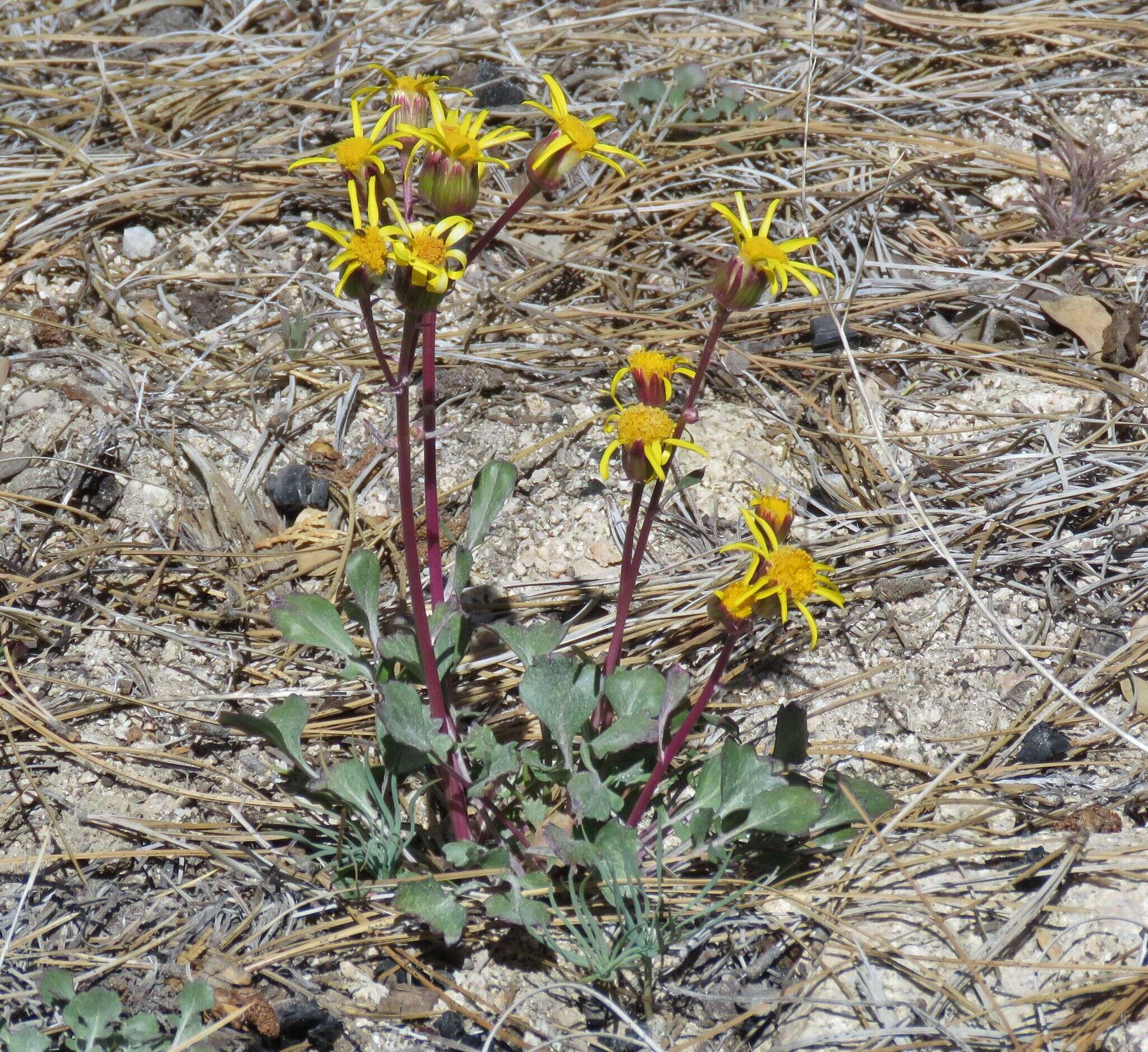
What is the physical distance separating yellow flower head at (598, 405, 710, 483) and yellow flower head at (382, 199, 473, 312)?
430 mm

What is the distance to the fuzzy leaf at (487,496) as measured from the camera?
2203 mm

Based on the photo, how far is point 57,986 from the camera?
178 cm

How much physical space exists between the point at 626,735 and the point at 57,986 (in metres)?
1.14

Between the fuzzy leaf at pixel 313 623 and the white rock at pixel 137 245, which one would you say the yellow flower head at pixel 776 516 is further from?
the white rock at pixel 137 245

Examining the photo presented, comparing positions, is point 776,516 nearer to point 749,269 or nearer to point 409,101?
point 749,269

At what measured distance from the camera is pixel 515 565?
8.81ft

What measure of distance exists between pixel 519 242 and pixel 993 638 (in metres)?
1.92

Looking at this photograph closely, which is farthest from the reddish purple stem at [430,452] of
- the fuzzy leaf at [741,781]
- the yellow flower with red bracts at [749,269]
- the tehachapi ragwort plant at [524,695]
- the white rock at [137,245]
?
the white rock at [137,245]

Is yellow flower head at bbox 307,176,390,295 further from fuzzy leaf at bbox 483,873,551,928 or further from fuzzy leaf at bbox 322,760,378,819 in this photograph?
fuzzy leaf at bbox 483,873,551,928

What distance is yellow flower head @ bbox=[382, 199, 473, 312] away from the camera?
1614 mm

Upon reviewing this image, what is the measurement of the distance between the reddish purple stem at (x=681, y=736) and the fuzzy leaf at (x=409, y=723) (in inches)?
16.5

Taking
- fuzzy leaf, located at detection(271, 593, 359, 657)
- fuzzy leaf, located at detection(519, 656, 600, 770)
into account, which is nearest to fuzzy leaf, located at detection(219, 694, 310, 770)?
fuzzy leaf, located at detection(271, 593, 359, 657)

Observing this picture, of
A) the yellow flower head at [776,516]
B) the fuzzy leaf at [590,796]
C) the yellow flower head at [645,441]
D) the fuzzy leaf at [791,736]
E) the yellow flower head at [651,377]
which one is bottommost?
the fuzzy leaf at [791,736]


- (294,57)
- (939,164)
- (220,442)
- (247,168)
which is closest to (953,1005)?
(220,442)
